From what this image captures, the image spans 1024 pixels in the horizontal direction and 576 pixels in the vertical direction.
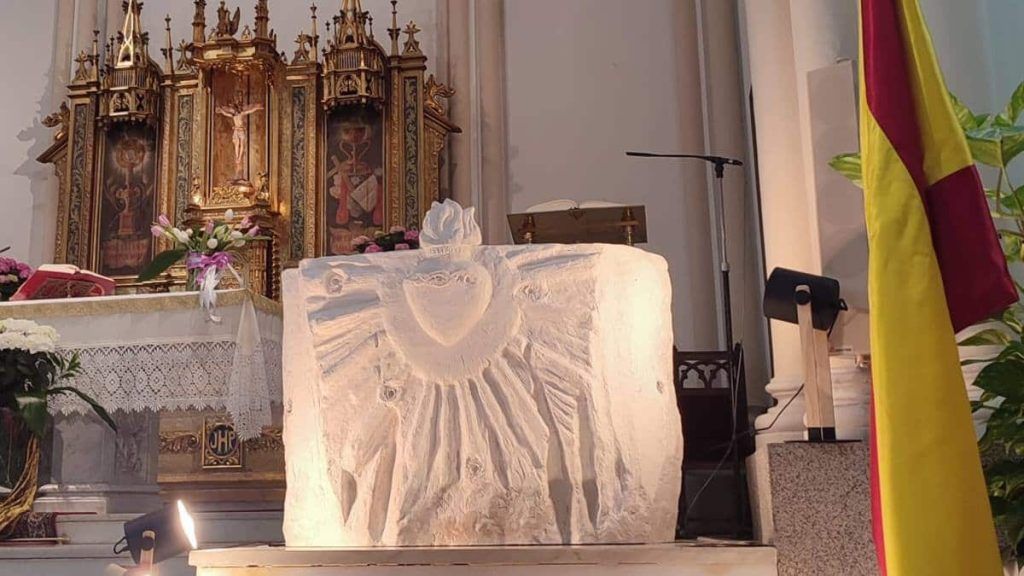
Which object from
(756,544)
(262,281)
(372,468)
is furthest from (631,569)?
(262,281)

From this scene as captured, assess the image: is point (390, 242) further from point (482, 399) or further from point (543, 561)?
point (543, 561)

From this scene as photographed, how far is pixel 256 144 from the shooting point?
8227 mm

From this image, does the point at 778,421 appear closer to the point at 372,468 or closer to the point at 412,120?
the point at 372,468

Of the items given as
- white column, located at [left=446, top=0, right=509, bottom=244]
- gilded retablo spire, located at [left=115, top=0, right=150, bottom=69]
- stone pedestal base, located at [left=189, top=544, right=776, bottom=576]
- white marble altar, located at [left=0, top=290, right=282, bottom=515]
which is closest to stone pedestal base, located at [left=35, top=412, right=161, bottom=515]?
white marble altar, located at [left=0, top=290, right=282, bottom=515]

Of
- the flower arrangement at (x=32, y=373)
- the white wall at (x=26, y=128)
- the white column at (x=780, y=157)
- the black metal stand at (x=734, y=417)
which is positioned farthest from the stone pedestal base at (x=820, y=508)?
the white wall at (x=26, y=128)

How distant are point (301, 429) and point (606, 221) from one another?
324cm

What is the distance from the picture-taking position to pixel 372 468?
146 inches

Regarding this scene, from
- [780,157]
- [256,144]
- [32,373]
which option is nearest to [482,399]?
[780,157]

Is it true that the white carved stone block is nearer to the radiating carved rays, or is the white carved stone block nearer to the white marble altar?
the radiating carved rays

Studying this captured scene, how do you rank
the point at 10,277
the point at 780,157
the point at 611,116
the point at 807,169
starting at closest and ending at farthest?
the point at 807,169, the point at 780,157, the point at 10,277, the point at 611,116

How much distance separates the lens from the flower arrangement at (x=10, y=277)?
22.1ft

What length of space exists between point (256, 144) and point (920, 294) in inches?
257

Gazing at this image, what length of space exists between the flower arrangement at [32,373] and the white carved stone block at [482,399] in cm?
190

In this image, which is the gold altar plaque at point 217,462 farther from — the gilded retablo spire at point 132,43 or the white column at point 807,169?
the gilded retablo spire at point 132,43
